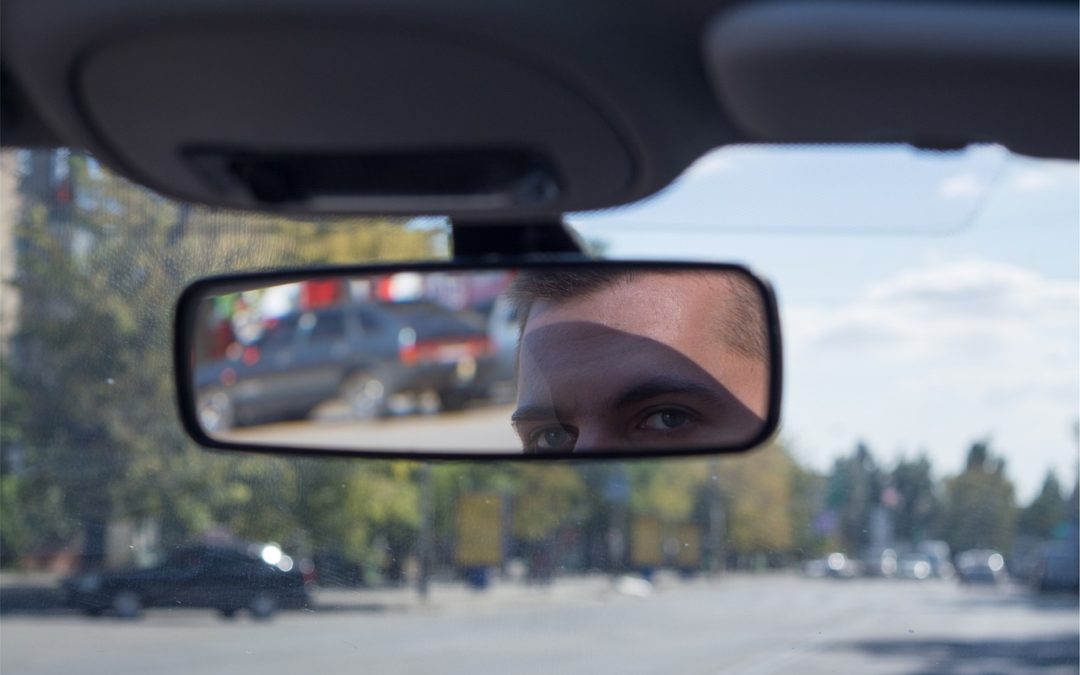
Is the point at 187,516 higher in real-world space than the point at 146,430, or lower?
lower

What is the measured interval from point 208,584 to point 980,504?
7.90ft

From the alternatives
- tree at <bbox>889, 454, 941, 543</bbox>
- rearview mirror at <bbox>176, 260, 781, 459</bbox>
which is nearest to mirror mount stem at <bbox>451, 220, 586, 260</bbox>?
rearview mirror at <bbox>176, 260, 781, 459</bbox>

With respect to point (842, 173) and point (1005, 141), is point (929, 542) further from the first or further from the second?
point (1005, 141)

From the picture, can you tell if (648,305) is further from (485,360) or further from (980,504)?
(980,504)

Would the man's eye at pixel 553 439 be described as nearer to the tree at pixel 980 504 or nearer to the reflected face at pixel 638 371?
the reflected face at pixel 638 371

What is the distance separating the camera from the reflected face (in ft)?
8.43

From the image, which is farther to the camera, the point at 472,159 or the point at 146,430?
the point at 146,430

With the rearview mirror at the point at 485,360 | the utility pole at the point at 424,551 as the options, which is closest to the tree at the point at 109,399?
the utility pole at the point at 424,551

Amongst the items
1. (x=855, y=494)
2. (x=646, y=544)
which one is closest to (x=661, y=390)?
(x=855, y=494)

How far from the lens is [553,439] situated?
270 cm

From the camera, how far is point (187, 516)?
5.16m

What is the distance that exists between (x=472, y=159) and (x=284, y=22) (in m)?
0.64

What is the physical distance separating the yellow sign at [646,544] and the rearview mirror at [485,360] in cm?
130

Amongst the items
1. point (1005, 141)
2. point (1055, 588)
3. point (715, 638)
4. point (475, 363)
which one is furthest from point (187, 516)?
point (1005, 141)
